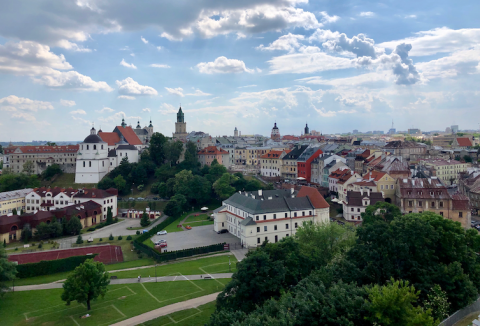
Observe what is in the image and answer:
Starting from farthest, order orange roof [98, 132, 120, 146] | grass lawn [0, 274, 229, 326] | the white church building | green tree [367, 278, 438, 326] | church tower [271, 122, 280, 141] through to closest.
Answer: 1. church tower [271, 122, 280, 141]
2. orange roof [98, 132, 120, 146]
3. the white church building
4. grass lawn [0, 274, 229, 326]
5. green tree [367, 278, 438, 326]

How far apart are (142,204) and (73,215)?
17.3m

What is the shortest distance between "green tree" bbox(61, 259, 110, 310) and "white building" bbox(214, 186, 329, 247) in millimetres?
21770

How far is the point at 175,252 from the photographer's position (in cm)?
4553

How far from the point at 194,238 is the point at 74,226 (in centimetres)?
2085

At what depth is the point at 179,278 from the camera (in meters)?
37.6

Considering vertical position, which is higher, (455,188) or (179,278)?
(455,188)

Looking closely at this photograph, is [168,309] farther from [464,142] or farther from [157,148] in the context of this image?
[464,142]

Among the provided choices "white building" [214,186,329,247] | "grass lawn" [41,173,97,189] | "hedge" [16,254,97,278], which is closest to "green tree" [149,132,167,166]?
"grass lawn" [41,173,97,189]

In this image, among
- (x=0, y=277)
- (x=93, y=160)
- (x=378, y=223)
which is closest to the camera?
(x=378, y=223)

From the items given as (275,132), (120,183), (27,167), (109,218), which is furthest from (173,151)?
(275,132)

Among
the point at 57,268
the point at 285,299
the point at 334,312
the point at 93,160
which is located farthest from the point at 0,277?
the point at 93,160

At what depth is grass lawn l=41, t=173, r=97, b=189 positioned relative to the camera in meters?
89.8

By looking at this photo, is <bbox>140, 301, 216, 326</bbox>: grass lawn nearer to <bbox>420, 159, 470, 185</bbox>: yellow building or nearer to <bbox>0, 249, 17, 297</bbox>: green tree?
<bbox>0, 249, 17, 297</bbox>: green tree

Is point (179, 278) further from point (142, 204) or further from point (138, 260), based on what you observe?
point (142, 204)
